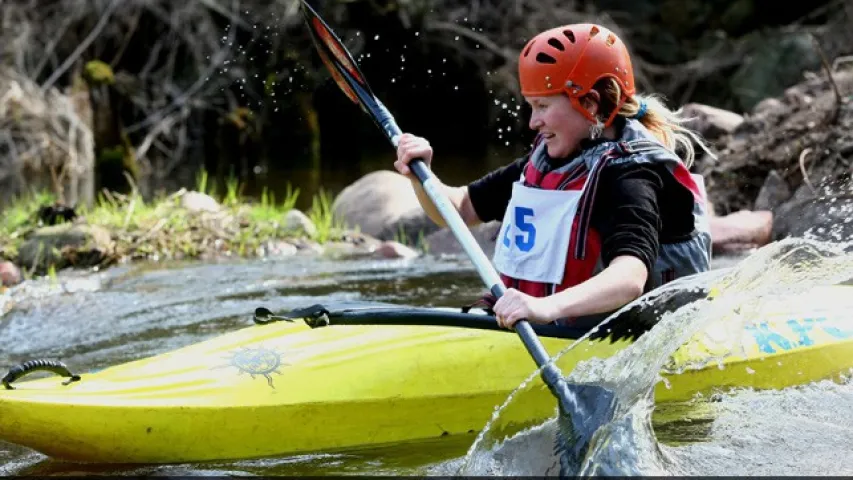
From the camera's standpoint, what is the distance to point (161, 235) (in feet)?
22.9

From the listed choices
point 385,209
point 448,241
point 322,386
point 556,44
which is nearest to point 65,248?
point 385,209

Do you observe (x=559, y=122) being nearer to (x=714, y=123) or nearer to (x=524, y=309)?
(x=524, y=309)

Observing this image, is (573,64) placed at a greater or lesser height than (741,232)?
greater

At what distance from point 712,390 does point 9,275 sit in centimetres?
396

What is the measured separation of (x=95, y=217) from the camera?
278 inches

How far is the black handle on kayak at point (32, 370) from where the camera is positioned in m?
3.27

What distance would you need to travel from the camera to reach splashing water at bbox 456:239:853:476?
3.18m

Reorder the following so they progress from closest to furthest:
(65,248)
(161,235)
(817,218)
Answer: (817,218)
(65,248)
(161,235)

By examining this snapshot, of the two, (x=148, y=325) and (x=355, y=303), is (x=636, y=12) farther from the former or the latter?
(x=355, y=303)

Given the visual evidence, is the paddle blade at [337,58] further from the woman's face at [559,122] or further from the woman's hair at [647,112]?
the woman's hair at [647,112]

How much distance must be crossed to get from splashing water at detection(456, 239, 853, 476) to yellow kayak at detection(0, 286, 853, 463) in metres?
0.02

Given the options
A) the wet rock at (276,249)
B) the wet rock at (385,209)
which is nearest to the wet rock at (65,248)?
the wet rock at (276,249)

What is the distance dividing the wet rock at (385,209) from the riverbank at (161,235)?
159 millimetres

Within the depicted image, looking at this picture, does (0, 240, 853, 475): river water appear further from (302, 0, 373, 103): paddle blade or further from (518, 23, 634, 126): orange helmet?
(302, 0, 373, 103): paddle blade
